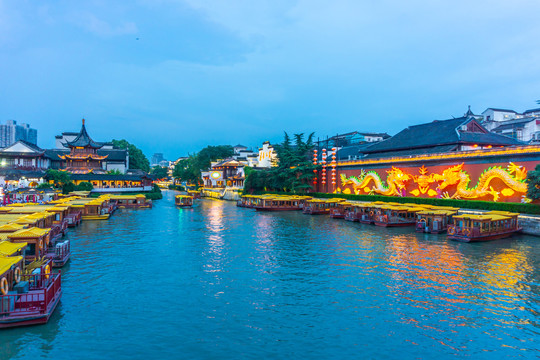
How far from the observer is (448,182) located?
A: 38219mm

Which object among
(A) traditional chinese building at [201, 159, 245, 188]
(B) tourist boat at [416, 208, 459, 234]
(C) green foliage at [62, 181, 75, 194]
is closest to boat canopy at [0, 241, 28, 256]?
(B) tourist boat at [416, 208, 459, 234]

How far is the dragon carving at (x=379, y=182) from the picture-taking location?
44.2 meters

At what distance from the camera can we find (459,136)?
41.6 metres

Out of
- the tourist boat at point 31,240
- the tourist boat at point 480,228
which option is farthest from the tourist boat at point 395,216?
the tourist boat at point 31,240

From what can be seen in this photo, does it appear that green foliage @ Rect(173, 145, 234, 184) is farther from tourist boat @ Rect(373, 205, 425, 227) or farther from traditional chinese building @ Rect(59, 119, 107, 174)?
tourist boat @ Rect(373, 205, 425, 227)

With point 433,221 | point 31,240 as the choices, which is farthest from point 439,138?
point 31,240

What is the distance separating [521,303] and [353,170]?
38.9 metres

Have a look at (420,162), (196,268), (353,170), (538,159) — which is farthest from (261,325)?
(353,170)

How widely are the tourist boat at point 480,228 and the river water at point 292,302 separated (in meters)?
0.75

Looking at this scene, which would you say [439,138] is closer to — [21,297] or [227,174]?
[21,297]

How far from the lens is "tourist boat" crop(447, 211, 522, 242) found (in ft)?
85.0

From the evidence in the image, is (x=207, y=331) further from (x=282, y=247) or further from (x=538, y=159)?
(x=538, y=159)

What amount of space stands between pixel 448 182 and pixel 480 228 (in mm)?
13212

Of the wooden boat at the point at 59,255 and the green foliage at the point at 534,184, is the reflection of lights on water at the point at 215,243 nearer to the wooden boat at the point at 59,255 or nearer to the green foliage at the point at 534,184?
the wooden boat at the point at 59,255
